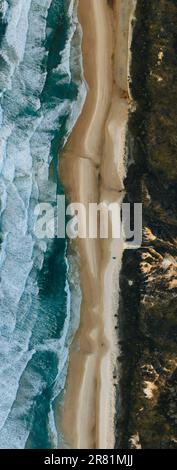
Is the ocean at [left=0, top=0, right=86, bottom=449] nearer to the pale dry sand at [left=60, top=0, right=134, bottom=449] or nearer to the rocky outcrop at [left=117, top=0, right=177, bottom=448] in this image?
the pale dry sand at [left=60, top=0, right=134, bottom=449]

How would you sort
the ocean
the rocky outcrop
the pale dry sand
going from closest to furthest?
the rocky outcrop, the ocean, the pale dry sand

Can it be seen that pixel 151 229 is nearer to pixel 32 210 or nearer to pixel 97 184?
pixel 97 184

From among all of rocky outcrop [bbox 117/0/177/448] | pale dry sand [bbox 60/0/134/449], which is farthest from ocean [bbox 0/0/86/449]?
rocky outcrop [bbox 117/0/177/448]

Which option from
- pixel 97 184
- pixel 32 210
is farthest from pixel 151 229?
pixel 32 210

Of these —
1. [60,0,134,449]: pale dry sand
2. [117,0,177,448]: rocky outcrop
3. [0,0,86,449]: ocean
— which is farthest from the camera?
[60,0,134,449]: pale dry sand
